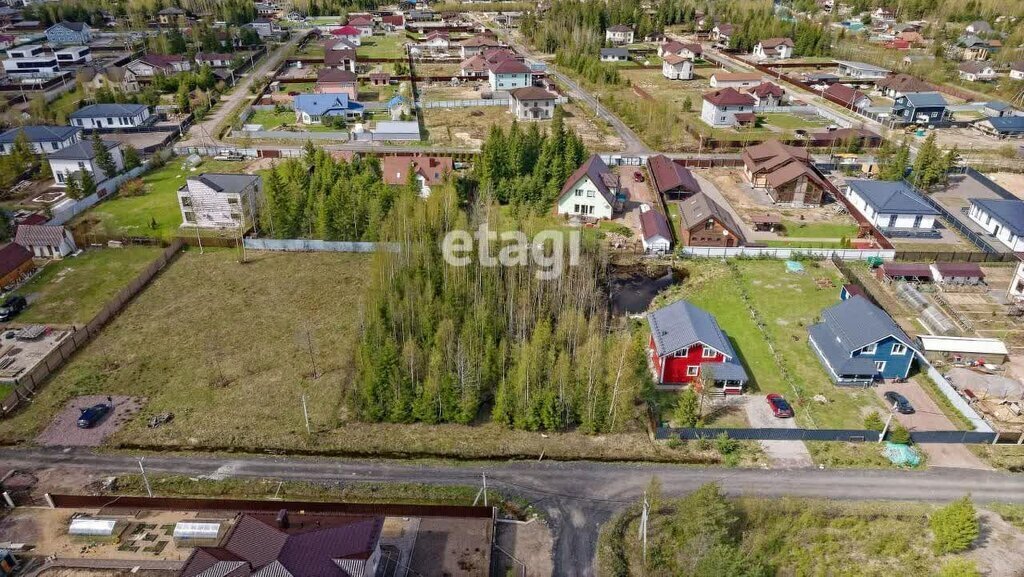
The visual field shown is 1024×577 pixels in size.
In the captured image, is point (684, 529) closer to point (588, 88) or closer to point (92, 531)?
point (92, 531)

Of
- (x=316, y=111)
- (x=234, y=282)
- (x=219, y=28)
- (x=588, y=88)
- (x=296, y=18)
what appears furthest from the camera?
(x=296, y=18)

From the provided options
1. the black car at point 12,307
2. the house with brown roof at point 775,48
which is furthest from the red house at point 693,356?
the house with brown roof at point 775,48

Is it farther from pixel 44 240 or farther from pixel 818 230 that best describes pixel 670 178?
pixel 44 240

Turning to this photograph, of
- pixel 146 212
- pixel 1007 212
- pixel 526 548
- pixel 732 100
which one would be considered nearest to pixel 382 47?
pixel 732 100

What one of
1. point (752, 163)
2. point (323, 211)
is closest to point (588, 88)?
point (752, 163)

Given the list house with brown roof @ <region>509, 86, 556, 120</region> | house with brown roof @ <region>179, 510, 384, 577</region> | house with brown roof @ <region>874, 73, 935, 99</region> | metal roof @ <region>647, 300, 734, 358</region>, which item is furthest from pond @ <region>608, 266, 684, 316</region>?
house with brown roof @ <region>874, 73, 935, 99</region>

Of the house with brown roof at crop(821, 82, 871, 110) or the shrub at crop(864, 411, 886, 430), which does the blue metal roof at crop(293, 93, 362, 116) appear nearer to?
the house with brown roof at crop(821, 82, 871, 110)
